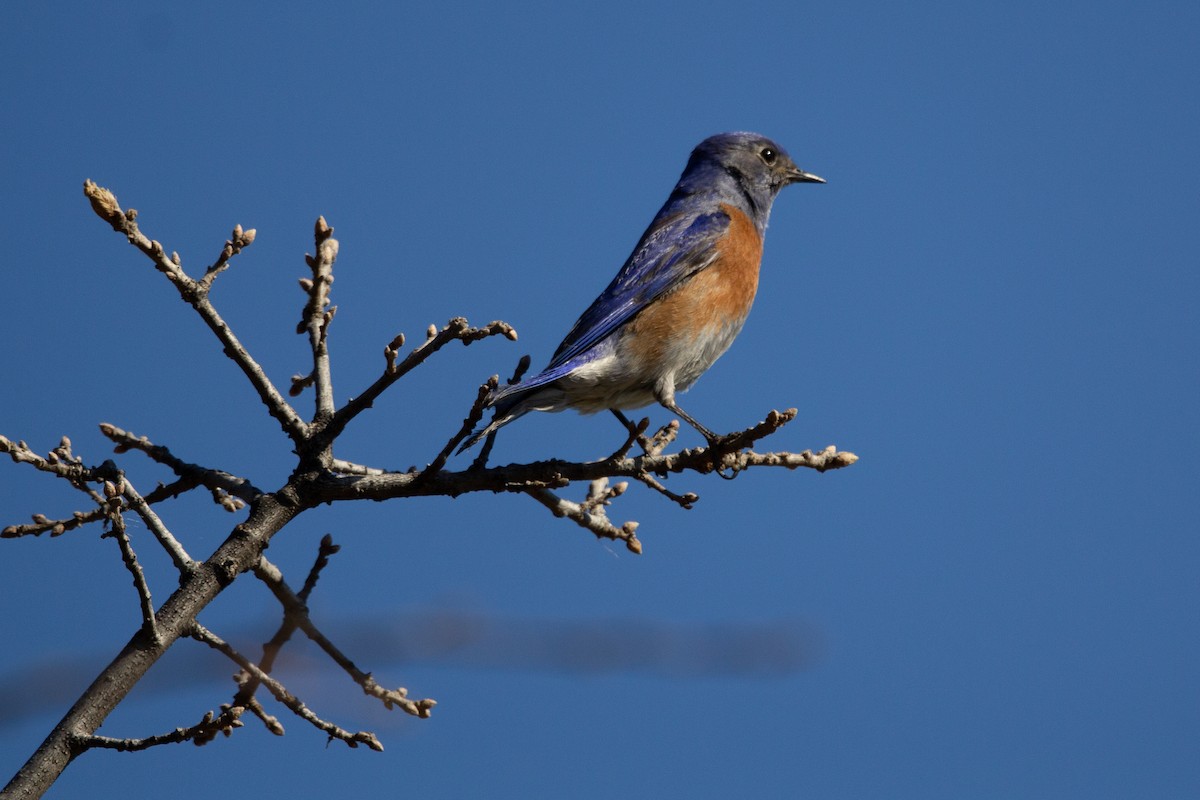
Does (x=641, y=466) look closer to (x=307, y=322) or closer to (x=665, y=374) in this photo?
(x=307, y=322)

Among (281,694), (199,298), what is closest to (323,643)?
(281,694)

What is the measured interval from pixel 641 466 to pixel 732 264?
2691 millimetres

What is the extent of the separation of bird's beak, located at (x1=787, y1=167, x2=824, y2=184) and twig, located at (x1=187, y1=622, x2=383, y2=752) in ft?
17.5

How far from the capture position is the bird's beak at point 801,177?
7794mm

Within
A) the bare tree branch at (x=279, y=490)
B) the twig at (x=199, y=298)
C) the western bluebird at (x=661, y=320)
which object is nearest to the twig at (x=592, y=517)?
the bare tree branch at (x=279, y=490)

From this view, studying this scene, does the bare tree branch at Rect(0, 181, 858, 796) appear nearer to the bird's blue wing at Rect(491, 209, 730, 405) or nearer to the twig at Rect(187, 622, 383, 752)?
the twig at Rect(187, 622, 383, 752)

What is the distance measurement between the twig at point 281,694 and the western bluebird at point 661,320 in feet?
5.54

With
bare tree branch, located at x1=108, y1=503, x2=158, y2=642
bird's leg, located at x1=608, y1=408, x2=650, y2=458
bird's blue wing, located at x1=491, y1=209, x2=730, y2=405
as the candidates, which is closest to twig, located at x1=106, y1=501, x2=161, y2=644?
bare tree branch, located at x1=108, y1=503, x2=158, y2=642

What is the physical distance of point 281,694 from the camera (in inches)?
130

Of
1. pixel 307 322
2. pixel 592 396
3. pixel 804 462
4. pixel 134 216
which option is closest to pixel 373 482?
pixel 307 322

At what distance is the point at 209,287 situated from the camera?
139 inches

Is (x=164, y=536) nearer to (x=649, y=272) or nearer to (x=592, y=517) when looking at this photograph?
(x=592, y=517)

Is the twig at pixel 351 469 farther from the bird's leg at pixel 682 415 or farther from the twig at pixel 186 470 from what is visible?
the bird's leg at pixel 682 415

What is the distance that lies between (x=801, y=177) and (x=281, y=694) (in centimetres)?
548
